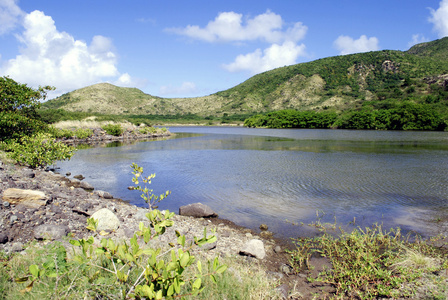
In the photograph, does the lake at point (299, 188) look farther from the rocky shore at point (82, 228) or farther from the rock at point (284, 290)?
the rock at point (284, 290)

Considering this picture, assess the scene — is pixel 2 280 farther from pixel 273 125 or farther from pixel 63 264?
pixel 273 125

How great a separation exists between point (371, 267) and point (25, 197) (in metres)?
8.63

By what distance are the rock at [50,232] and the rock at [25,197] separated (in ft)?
4.47

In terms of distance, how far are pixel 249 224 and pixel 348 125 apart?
85.4m

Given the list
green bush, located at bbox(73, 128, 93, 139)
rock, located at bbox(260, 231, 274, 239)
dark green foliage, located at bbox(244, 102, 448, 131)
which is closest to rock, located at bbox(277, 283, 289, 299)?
rock, located at bbox(260, 231, 274, 239)

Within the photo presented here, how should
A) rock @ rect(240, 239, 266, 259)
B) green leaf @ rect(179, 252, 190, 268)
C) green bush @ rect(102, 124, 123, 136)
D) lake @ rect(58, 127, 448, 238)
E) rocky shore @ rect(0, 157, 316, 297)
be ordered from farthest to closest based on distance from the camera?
Result: green bush @ rect(102, 124, 123, 136) → lake @ rect(58, 127, 448, 238) → rock @ rect(240, 239, 266, 259) → rocky shore @ rect(0, 157, 316, 297) → green leaf @ rect(179, 252, 190, 268)

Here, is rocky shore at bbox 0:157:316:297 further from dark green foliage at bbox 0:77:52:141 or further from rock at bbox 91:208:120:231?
dark green foliage at bbox 0:77:52:141

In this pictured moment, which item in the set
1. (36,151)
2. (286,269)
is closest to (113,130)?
(36,151)

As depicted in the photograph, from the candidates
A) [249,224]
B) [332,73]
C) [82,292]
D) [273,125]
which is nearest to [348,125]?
[273,125]

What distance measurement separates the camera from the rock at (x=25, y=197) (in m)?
7.79

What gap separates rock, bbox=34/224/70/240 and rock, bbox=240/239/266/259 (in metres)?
4.22

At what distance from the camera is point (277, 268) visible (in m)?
6.79

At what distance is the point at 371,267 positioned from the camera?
6004 mm

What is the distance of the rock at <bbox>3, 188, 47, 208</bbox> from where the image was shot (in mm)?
7793
